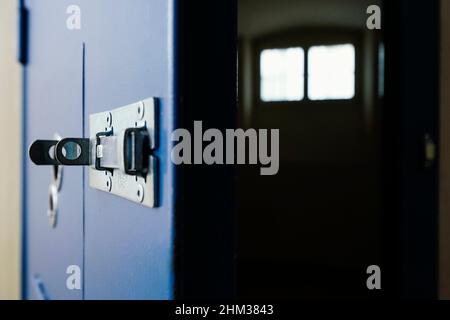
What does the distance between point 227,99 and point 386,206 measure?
728mm

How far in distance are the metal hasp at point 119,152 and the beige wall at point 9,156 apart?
0.77 meters

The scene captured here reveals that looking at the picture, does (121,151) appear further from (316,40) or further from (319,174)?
(316,40)

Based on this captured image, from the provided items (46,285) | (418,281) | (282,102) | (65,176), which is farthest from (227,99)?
(282,102)

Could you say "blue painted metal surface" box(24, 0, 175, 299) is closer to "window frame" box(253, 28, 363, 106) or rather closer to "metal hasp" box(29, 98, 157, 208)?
"metal hasp" box(29, 98, 157, 208)

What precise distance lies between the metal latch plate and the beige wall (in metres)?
0.78

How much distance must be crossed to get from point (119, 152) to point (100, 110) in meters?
0.15

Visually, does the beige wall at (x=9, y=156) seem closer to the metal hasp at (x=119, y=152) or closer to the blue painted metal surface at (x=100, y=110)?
the blue painted metal surface at (x=100, y=110)

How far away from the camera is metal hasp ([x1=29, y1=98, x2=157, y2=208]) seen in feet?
1.25

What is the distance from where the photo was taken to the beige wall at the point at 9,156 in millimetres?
1196

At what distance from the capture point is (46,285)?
2.85 feet
